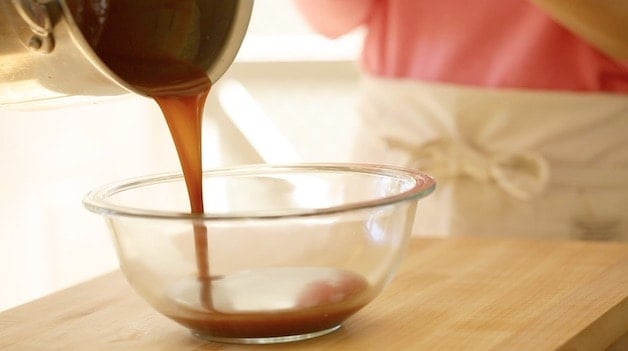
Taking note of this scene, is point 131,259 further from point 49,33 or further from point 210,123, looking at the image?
point 210,123

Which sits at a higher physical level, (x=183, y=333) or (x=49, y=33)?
(x=49, y=33)

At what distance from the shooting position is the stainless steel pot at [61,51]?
807 millimetres

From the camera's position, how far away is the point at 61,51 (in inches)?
32.4

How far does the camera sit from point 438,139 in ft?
4.32

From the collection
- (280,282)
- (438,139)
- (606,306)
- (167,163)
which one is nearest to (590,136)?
(438,139)

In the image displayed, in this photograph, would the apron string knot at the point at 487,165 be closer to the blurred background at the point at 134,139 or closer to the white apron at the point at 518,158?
the white apron at the point at 518,158

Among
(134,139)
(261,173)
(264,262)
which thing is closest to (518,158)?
(261,173)

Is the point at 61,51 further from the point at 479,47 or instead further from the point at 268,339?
the point at 479,47

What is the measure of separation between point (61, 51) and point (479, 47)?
61cm

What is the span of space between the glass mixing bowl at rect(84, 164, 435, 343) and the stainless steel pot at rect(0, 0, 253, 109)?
3.4 inches

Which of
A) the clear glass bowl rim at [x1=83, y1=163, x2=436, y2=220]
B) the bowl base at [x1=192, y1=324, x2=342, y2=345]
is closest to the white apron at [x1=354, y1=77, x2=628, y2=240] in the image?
the clear glass bowl rim at [x1=83, y1=163, x2=436, y2=220]

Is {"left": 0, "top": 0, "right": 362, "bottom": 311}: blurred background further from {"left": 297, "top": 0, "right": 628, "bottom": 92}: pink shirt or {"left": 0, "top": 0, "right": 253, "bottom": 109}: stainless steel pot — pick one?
{"left": 0, "top": 0, "right": 253, "bottom": 109}: stainless steel pot

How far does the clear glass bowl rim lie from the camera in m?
0.77

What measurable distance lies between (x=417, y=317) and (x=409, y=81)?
1.74ft
